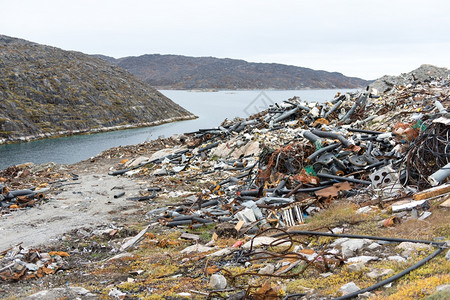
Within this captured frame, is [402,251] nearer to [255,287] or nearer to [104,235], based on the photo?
[255,287]

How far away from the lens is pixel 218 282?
16.0 ft

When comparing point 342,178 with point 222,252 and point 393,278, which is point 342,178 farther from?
point 393,278

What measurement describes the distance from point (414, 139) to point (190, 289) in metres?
6.80

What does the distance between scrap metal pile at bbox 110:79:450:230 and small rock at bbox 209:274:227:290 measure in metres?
3.23

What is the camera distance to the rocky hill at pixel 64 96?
55438 millimetres

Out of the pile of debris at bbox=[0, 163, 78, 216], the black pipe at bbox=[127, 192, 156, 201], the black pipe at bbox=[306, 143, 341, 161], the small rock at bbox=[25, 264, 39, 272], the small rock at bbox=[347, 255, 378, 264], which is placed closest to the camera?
the small rock at bbox=[347, 255, 378, 264]

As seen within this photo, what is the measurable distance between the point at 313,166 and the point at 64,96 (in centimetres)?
6423

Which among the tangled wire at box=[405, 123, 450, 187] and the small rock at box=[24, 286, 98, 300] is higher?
the tangled wire at box=[405, 123, 450, 187]

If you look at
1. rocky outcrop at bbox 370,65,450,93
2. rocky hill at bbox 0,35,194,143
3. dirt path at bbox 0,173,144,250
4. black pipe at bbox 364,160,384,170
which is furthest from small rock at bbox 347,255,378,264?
rocky hill at bbox 0,35,194,143

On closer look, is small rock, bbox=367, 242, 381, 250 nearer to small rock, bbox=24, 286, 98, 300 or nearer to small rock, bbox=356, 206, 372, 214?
small rock, bbox=356, 206, 372, 214

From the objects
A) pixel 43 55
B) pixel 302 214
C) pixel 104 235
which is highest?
pixel 43 55

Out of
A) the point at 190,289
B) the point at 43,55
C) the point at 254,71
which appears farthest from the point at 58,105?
the point at 254,71

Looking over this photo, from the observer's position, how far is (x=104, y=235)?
8.73 meters

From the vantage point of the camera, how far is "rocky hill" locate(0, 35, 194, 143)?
55.4 metres
